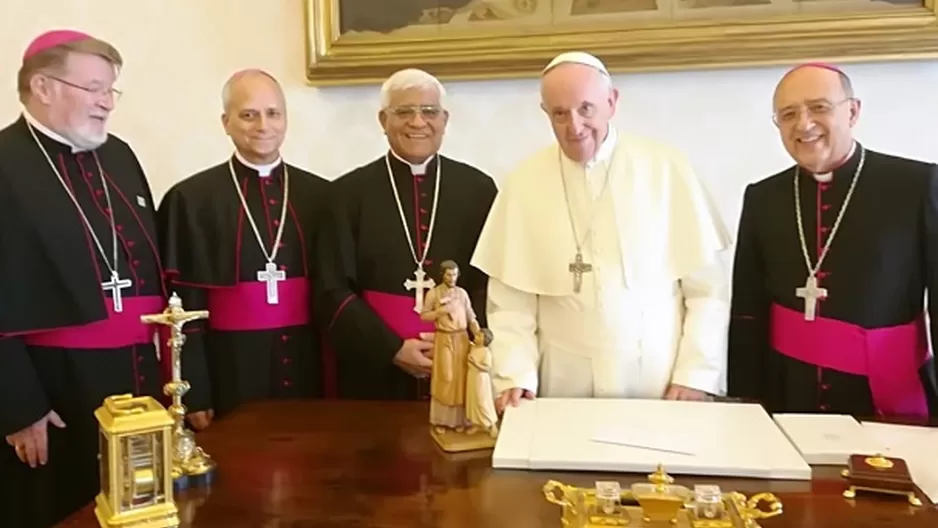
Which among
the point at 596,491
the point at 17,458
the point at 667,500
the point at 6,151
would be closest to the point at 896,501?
the point at 667,500

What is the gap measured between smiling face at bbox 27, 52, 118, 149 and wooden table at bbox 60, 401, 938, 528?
1.20 m

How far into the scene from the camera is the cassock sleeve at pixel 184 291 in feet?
9.51

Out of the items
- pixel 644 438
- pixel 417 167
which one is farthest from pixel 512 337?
pixel 417 167

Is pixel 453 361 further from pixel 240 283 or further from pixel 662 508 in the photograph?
pixel 240 283

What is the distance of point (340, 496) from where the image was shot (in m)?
1.78

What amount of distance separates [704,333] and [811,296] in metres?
0.32

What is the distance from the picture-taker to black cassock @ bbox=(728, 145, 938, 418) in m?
2.44

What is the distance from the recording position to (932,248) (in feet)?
7.88

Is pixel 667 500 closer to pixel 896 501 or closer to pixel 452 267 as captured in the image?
pixel 896 501

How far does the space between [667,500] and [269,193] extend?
1.99 m

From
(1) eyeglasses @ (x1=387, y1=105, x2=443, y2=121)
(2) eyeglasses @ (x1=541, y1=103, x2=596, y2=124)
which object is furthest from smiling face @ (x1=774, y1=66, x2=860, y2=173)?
(1) eyeglasses @ (x1=387, y1=105, x2=443, y2=121)

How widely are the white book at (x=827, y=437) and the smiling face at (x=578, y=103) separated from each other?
0.93 meters

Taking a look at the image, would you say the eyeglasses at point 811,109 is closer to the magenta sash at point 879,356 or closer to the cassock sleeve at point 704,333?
the cassock sleeve at point 704,333

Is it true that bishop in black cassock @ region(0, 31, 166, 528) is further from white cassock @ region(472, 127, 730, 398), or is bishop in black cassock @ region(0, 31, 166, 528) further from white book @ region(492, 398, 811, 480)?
white book @ region(492, 398, 811, 480)
